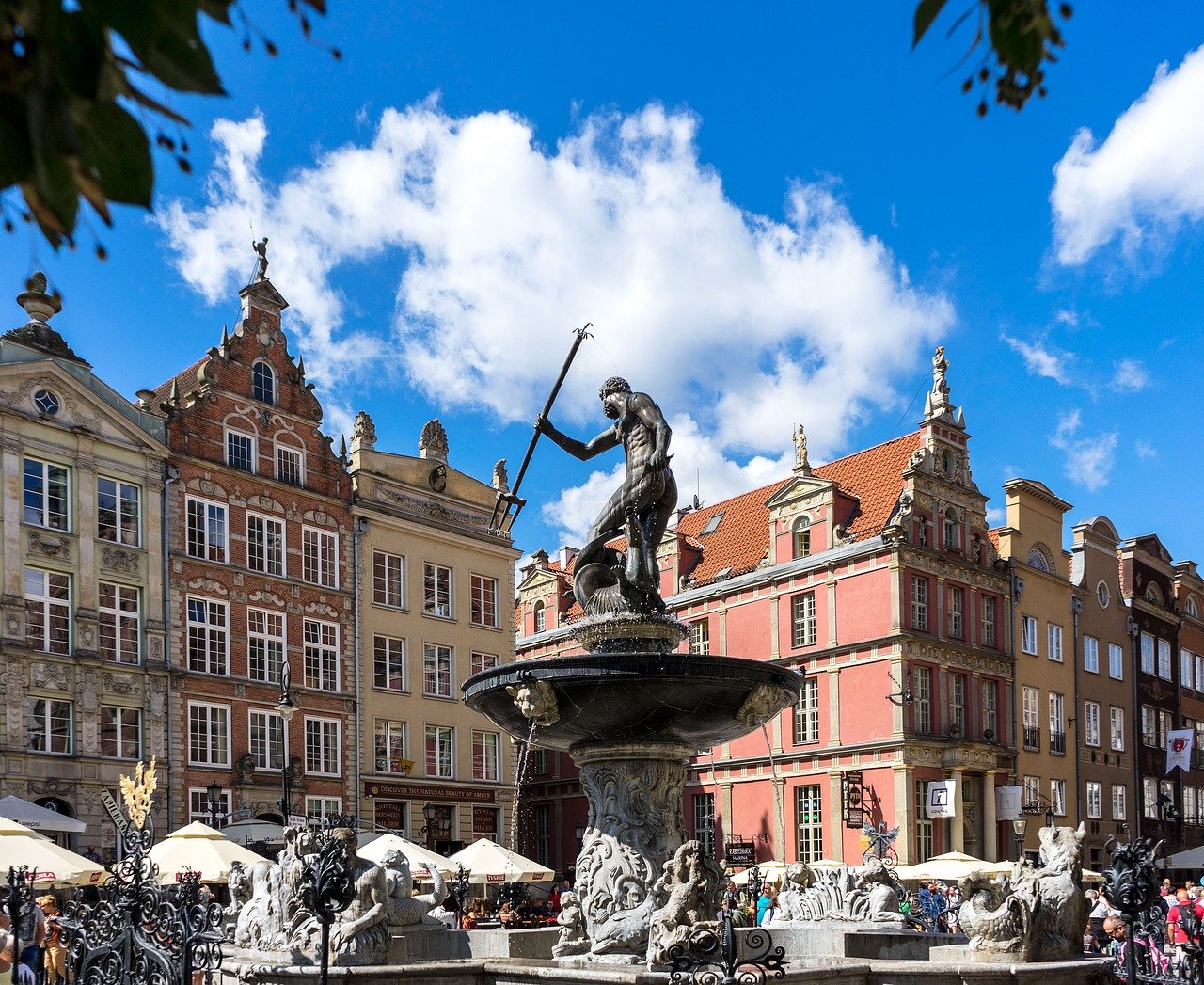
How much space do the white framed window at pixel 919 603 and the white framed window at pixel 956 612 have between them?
1366 mm

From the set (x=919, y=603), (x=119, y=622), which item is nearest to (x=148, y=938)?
(x=119, y=622)

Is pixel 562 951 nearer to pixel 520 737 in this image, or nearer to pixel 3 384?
pixel 520 737

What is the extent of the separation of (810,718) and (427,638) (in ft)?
37.7

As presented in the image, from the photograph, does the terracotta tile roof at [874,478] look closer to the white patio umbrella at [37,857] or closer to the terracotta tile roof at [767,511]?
the terracotta tile roof at [767,511]

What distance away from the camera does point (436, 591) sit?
3806 cm

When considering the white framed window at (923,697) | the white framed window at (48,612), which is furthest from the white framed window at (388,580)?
the white framed window at (923,697)

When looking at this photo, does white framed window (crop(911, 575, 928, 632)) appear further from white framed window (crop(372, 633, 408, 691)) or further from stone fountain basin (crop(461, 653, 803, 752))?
stone fountain basin (crop(461, 653, 803, 752))

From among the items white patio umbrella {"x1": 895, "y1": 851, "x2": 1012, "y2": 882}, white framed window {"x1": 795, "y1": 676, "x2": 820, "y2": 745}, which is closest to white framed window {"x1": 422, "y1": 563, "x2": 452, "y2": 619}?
white framed window {"x1": 795, "y1": 676, "x2": 820, "y2": 745}

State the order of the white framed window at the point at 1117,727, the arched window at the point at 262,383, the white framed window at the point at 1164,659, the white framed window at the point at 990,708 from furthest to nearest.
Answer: the white framed window at the point at 1164,659 → the white framed window at the point at 1117,727 → the white framed window at the point at 990,708 → the arched window at the point at 262,383

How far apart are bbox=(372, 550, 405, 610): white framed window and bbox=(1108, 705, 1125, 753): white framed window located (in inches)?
995

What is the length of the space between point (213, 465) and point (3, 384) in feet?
17.6

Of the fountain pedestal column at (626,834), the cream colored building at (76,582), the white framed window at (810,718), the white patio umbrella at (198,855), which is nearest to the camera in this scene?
the fountain pedestal column at (626,834)

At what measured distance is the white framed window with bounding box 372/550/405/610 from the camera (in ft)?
119

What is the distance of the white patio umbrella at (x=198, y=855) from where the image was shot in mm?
19266
